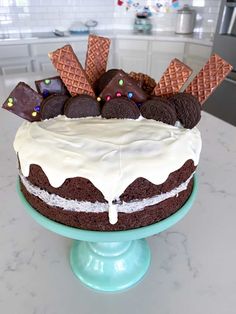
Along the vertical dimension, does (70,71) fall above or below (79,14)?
above

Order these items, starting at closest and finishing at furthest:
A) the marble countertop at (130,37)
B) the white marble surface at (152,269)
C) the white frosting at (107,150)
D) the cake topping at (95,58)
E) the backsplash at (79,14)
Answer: the white frosting at (107,150) → the white marble surface at (152,269) → the cake topping at (95,58) → the marble countertop at (130,37) → the backsplash at (79,14)

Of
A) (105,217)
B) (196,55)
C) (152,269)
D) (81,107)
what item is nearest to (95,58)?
(81,107)

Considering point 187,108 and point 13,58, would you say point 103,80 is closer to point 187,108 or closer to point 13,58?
point 187,108

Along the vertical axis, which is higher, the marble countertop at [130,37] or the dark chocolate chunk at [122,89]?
the dark chocolate chunk at [122,89]

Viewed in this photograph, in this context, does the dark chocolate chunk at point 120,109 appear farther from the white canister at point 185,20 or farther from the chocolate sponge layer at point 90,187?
the white canister at point 185,20

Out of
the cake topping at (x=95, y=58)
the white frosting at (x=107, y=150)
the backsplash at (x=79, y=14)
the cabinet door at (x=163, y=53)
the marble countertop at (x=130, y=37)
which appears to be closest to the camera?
the white frosting at (x=107, y=150)

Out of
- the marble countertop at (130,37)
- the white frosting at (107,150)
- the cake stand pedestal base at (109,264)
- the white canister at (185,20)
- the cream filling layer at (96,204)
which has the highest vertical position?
the white frosting at (107,150)

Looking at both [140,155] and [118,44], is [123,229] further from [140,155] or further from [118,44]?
[118,44]

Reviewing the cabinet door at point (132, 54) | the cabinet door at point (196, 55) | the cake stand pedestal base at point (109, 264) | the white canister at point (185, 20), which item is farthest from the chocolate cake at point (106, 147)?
the white canister at point (185, 20)
